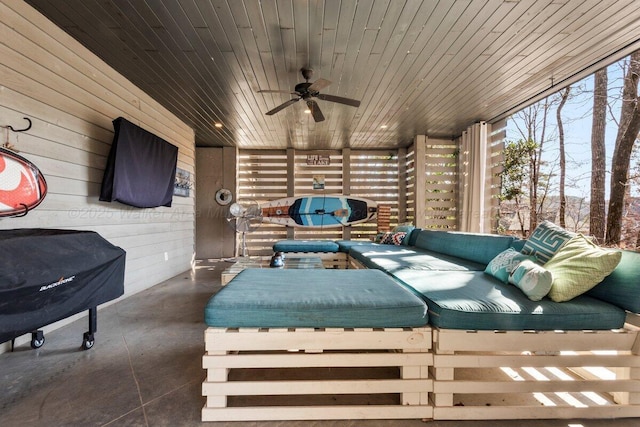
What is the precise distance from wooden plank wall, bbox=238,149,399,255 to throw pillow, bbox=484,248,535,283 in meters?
4.26

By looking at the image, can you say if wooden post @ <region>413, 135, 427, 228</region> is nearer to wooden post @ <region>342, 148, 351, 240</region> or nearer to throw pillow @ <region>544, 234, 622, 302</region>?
wooden post @ <region>342, 148, 351, 240</region>

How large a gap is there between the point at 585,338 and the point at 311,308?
1.37m

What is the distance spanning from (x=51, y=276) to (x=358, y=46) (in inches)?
114

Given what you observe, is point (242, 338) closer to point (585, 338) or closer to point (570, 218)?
point (585, 338)

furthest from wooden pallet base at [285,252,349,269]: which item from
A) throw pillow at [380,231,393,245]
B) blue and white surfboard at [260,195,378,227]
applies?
blue and white surfboard at [260,195,378,227]

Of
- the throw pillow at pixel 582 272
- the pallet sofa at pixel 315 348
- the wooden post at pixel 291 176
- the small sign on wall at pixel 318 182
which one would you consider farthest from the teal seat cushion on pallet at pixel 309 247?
the throw pillow at pixel 582 272

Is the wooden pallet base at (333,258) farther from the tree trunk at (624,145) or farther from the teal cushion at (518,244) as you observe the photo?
the tree trunk at (624,145)

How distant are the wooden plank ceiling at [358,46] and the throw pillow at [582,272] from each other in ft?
6.21

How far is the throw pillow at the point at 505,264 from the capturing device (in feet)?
5.68

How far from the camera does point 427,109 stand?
3.94 metres

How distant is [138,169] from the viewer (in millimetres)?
3104

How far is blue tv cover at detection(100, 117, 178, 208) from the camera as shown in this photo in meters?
2.75

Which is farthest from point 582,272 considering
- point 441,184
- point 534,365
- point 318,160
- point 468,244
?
point 318,160

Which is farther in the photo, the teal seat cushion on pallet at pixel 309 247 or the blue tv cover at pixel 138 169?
the teal seat cushion on pallet at pixel 309 247
